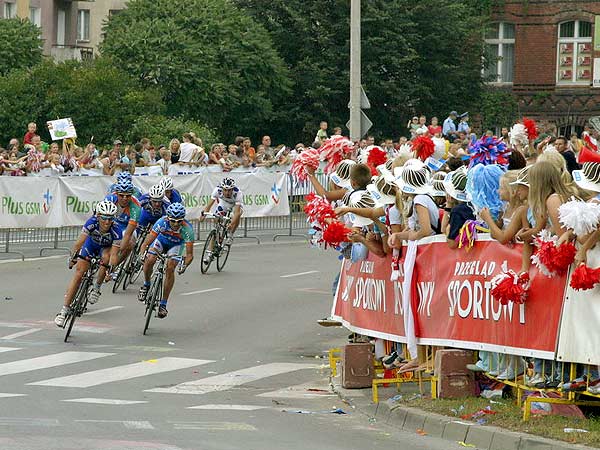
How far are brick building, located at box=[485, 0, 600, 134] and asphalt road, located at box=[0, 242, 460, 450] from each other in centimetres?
4165

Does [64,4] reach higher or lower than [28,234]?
higher

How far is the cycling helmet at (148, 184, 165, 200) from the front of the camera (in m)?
20.5

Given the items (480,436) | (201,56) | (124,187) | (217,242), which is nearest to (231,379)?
(480,436)

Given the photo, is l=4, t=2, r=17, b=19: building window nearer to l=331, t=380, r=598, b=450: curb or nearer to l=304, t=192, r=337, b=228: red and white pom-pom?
l=304, t=192, r=337, b=228: red and white pom-pom

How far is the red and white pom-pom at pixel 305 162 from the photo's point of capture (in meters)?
16.2

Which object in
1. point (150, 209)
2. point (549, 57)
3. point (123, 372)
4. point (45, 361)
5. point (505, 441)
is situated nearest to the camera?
point (505, 441)

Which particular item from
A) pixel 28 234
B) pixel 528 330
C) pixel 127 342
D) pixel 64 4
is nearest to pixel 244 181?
pixel 28 234

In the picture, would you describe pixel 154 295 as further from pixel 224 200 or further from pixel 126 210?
pixel 224 200

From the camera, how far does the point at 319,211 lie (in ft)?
48.3

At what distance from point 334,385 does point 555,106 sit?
52309 mm

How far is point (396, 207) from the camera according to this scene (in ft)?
44.8

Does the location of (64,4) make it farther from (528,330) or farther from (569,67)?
(528,330)

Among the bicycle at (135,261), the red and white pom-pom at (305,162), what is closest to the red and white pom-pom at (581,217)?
the red and white pom-pom at (305,162)

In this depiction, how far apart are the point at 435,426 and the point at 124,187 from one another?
31.0 ft
